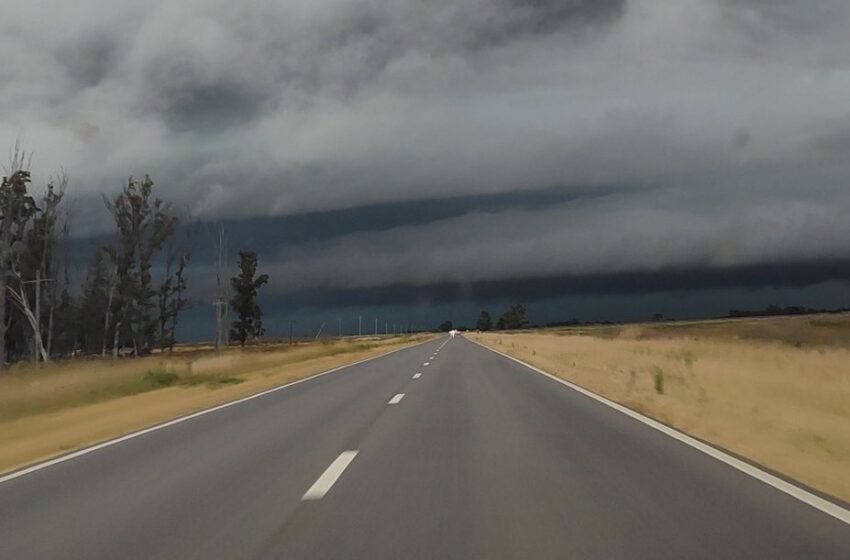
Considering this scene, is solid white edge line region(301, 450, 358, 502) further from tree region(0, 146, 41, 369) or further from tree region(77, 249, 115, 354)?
tree region(77, 249, 115, 354)

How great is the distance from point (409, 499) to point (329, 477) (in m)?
1.72

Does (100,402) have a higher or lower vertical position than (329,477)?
lower

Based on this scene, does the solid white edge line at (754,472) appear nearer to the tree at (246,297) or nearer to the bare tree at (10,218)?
the bare tree at (10,218)

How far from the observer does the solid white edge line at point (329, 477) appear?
961cm

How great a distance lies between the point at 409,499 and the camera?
9312 mm

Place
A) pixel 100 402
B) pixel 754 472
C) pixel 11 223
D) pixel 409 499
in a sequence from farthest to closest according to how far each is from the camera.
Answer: pixel 11 223 → pixel 100 402 → pixel 754 472 → pixel 409 499

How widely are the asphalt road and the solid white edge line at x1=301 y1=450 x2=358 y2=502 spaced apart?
0.16 feet

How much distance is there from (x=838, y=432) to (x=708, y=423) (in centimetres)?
216

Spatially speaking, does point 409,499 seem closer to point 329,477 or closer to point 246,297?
point 329,477

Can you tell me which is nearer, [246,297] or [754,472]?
[754,472]

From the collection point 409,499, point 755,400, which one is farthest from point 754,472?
point 755,400

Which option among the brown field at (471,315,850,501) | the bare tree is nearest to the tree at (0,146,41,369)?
the bare tree

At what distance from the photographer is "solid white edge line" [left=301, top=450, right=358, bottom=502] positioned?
9.61 m

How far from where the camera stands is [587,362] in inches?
1626
